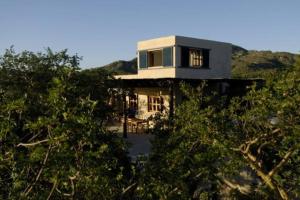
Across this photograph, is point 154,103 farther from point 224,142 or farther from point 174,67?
point 224,142

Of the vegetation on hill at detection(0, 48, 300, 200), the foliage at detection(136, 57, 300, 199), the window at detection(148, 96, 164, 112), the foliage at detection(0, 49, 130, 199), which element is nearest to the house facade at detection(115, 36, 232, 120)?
the window at detection(148, 96, 164, 112)

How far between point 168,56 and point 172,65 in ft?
2.34

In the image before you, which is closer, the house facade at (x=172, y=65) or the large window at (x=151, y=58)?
the house facade at (x=172, y=65)

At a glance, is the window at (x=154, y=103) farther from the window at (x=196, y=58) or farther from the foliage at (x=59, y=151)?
the foliage at (x=59, y=151)

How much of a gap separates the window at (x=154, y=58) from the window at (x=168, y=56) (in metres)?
1.73

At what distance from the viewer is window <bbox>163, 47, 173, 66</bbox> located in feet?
85.1

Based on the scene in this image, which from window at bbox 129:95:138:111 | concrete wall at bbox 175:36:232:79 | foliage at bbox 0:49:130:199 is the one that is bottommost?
window at bbox 129:95:138:111

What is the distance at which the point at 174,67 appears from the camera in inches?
1011

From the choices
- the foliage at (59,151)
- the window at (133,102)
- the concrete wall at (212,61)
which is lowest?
the window at (133,102)

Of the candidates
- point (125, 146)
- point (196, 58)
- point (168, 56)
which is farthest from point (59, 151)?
point (196, 58)

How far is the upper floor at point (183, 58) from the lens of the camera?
1021 inches

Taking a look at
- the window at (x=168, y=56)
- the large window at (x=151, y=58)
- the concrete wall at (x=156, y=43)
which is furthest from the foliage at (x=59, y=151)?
the large window at (x=151, y=58)

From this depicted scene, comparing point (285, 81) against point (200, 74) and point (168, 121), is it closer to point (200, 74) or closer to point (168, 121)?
point (168, 121)

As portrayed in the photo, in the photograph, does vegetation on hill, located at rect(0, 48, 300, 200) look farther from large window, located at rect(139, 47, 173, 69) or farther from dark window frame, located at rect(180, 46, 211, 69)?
large window, located at rect(139, 47, 173, 69)
